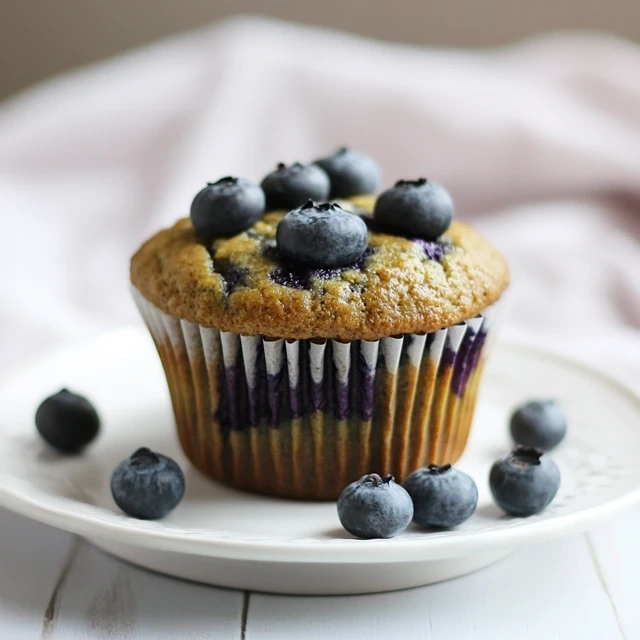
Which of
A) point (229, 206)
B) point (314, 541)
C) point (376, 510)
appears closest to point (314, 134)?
point (229, 206)

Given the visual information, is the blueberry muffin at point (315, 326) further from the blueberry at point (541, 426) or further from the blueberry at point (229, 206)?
the blueberry at point (541, 426)

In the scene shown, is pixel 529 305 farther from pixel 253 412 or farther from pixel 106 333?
pixel 253 412

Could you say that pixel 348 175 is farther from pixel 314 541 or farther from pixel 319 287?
pixel 314 541

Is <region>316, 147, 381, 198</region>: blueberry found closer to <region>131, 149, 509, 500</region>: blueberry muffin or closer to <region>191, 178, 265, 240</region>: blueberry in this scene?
<region>131, 149, 509, 500</region>: blueberry muffin

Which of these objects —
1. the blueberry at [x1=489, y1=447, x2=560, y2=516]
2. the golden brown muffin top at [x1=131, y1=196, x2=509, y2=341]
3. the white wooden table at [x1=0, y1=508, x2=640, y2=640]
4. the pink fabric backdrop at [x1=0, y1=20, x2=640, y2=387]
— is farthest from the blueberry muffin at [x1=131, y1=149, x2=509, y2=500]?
the pink fabric backdrop at [x1=0, y1=20, x2=640, y2=387]

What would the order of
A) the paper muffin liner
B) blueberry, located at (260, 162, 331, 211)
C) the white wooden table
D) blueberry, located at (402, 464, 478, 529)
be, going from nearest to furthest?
the white wooden table, blueberry, located at (402, 464, 478, 529), the paper muffin liner, blueberry, located at (260, 162, 331, 211)

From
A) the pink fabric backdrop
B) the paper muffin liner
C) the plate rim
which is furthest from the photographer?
the pink fabric backdrop

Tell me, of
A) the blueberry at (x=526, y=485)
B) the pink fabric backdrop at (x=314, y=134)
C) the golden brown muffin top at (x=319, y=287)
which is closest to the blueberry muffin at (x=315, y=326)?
the golden brown muffin top at (x=319, y=287)
